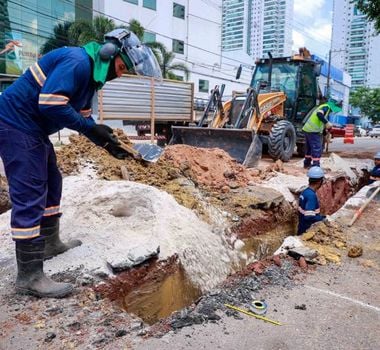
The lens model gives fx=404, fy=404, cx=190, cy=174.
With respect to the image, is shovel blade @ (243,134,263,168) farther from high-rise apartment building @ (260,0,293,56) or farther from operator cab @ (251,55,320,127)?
high-rise apartment building @ (260,0,293,56)

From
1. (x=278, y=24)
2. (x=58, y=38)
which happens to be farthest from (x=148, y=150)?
(x=278, y=24)

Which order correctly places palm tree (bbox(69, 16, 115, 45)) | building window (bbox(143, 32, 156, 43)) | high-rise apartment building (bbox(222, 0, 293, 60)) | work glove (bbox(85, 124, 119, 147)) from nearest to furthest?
1. work glove (bbox(85, 124, 119, 147))
2. palm tree (bbox(69, 16, 115, 45))
3. building window (bbox(143, 32, 156, 43))
4. high-rise apartment building (bbox(222, 0, 293, 60))

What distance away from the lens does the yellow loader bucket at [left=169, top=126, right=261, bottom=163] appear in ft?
29.0

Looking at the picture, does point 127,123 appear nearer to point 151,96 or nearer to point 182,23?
point 151,96

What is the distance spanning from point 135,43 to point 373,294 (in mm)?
2751

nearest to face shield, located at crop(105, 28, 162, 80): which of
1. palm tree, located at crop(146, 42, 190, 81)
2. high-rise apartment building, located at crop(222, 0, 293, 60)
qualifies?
palm tree, located at crop(146, 42, 190, 81)

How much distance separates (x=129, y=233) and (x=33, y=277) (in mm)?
1274

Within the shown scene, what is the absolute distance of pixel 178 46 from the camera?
1350 inches

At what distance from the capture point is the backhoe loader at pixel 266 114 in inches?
357

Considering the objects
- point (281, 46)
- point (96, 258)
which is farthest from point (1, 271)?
point (281, 46)

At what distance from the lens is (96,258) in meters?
3.49

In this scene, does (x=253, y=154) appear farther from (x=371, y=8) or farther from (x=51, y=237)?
(x=371, y=8)

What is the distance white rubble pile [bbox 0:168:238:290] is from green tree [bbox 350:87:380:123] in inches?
2066

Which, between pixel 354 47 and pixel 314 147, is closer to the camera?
pixel 314 147
